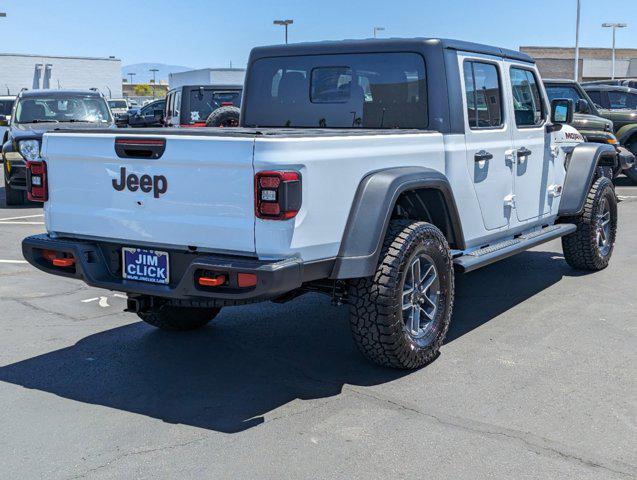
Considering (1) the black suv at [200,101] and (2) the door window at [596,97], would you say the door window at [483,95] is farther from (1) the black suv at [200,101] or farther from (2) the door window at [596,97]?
(2) the door window at [596,97]

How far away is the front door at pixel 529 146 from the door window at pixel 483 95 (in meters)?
0.25

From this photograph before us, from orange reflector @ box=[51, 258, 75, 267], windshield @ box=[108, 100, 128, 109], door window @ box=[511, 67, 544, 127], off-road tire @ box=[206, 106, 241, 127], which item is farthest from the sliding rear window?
windshield @ box=[108, 100, 128, 109]

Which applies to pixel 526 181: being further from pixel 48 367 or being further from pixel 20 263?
pixel 20 263

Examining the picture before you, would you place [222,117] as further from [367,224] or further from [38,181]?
[367,224]

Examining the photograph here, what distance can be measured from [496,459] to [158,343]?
2.69 metres

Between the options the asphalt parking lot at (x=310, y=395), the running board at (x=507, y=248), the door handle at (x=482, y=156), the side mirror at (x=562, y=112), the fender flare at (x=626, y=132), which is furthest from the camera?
the fender flare at (x=626, y=132)

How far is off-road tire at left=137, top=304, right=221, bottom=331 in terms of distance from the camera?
5.59 m

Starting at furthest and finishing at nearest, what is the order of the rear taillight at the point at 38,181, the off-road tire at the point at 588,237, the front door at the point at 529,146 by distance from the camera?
the off-road tire at the point at 588,237
the front door at the point at 529,146
the rear taillight at the point at 38,181

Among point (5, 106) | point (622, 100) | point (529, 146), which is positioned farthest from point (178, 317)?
point (5, 106)

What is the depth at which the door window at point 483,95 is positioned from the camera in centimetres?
564

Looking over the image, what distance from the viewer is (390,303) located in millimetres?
4516

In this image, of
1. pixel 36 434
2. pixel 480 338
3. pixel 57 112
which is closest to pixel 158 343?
pixel 36 434

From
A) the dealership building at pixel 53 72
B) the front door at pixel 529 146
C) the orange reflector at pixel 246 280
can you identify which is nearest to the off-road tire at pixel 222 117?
the front door at pixel 529 146

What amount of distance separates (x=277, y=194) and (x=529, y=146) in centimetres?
314
